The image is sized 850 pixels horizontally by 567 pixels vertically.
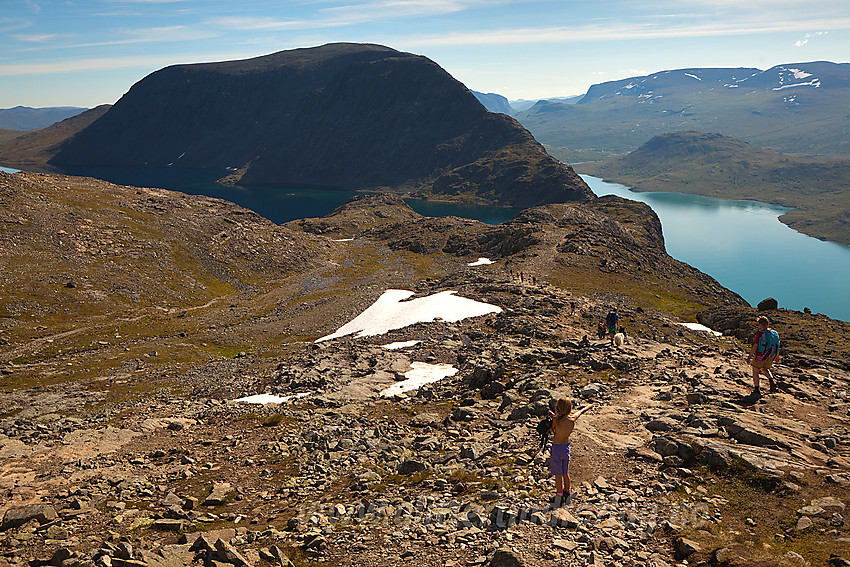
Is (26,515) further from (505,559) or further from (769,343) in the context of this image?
(769,343)

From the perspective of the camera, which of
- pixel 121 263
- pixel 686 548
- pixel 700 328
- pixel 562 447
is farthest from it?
pixel 121 263

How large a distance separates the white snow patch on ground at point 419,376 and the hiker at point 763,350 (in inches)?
774

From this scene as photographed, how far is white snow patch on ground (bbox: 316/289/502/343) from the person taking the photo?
6041cm

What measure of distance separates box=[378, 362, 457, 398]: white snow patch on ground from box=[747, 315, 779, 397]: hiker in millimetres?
19654

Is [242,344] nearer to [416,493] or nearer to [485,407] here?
[485,407]

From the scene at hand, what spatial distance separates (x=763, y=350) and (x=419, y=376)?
22283 millimetres

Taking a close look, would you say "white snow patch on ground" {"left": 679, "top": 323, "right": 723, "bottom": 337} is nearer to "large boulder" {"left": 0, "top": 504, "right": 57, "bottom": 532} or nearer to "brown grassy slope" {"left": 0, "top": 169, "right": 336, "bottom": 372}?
"brown grassy slope" {"left": 0, "top": 169, "right": 336, "bottom": 372}

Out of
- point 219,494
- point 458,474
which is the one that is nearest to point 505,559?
point 458,474

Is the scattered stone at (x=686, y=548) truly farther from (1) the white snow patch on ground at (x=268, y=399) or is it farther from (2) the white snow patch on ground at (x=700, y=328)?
(2) the white snow patch on ground at (x=700, y=328)

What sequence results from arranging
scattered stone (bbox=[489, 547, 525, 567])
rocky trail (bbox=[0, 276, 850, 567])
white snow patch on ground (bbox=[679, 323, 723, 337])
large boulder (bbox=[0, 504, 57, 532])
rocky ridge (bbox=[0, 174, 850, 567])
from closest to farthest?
scattered stone (bbox=[489, 547, 525, 567]) → rocky trail (bbox=[0, 276, 850, 567]) → rocky ridge (bbox=[0, 174, 850, 567]) → large boulder (bbox=[0, 504, 57, 532]) → white snow patch on ground (bbox=[679, 323, 723, 337])

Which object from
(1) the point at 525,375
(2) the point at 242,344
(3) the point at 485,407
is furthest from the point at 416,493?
(2) the point at 242,344

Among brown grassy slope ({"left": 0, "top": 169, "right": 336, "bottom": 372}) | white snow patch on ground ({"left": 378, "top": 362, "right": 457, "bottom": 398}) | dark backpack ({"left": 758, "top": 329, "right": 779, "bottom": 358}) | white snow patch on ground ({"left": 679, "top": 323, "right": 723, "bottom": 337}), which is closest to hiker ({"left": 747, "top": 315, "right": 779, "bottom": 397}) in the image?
dark backpack ({"left": 758, "top": 329, "right": 779, "bottom": 358})

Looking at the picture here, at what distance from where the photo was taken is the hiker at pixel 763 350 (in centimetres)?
2361

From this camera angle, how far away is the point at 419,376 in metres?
38.8
